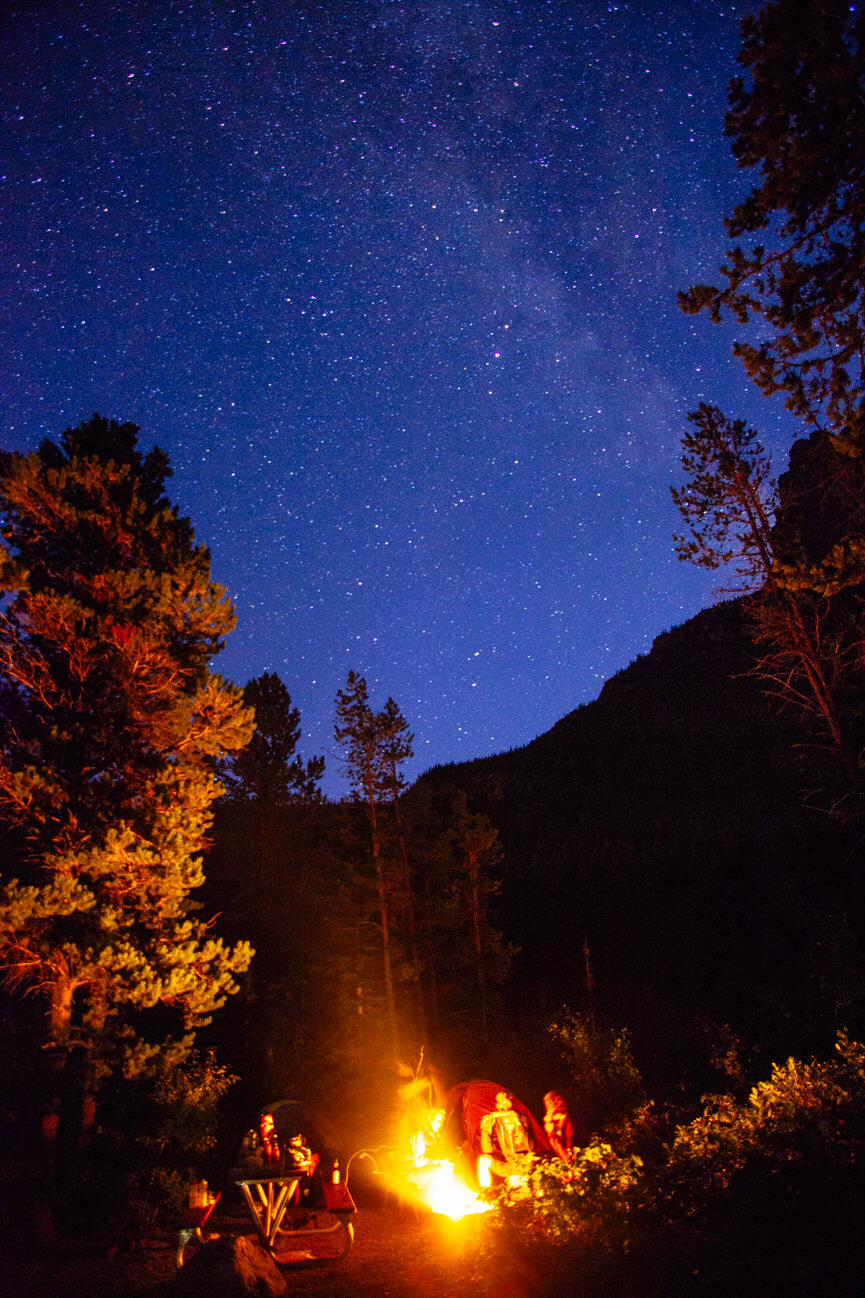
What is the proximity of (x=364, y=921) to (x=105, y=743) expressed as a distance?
16.5 m

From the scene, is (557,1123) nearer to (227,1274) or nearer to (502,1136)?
(502,1136)

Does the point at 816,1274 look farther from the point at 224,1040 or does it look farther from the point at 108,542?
the point at 224,1040

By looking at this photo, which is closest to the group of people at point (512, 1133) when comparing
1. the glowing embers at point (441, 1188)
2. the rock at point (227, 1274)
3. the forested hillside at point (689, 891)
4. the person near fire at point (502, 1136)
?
the person near fire at point (502, 1136)

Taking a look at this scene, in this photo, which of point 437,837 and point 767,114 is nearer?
point 767,114

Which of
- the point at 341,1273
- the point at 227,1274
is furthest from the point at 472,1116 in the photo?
the point at 227,1274

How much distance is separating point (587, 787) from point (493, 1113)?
196 feet

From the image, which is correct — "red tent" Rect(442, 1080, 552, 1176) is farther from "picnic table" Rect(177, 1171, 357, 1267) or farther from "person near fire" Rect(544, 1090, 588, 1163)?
"picnic table" Rect(177, 1171, 357, 1267)

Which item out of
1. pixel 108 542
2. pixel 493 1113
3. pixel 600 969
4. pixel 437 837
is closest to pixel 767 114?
pixel 108 542

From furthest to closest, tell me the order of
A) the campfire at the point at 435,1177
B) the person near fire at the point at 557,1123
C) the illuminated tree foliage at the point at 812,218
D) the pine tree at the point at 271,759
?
the pine tree at the point at 271,759 → the person near fire at the point at 557,1123 → the campfire at the point at 435,1177 → the illuminated tree foliage at the point at 812,218

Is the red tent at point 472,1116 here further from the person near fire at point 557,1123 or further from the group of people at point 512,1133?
the person near fire at point 557,1123

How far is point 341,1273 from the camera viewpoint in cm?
884

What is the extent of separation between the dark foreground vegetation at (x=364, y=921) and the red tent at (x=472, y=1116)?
699 mm

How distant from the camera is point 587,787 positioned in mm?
70625

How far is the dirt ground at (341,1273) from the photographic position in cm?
741
